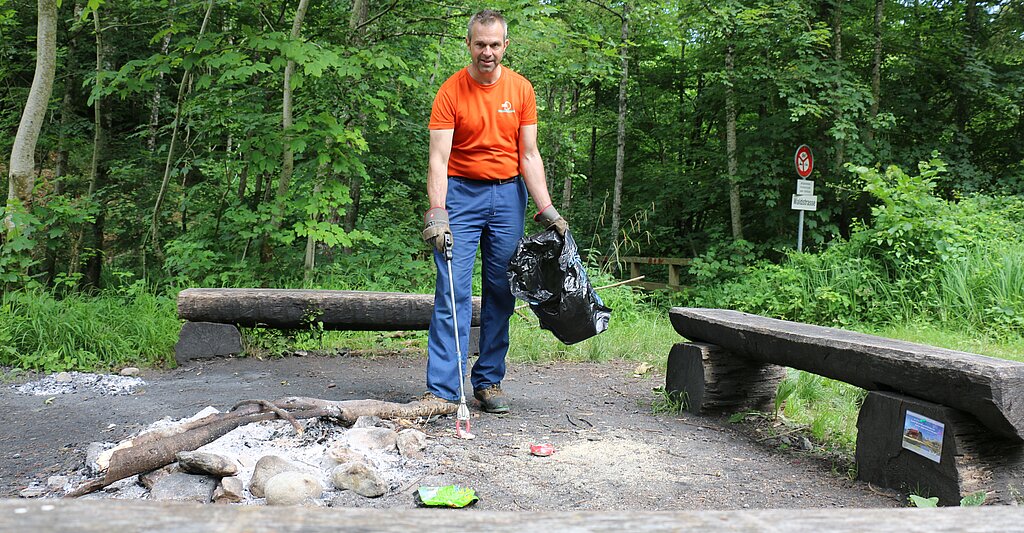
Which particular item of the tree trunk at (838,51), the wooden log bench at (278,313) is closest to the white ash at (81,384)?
the wooden log bench at (278,313)

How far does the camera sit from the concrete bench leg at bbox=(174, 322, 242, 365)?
6.20 meters

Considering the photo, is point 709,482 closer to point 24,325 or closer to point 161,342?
point 161,342

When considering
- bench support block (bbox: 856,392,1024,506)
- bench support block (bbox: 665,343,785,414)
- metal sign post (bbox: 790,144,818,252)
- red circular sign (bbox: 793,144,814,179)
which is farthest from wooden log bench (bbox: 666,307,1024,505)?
red circular sign (bbox: 793,144,814,179)

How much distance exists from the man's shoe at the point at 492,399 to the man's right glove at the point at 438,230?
93 cm

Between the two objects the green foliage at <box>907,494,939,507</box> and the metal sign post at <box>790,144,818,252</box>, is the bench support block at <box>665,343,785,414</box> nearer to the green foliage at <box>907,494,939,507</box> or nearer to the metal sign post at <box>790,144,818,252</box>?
the green foliage at <box>907,494,939,507</box>

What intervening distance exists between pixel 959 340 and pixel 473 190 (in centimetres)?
526

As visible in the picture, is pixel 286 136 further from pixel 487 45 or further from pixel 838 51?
pixel 838 51

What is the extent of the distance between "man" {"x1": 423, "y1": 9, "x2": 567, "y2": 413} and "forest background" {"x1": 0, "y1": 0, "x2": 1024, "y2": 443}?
2475 mm

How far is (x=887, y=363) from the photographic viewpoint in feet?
9.96

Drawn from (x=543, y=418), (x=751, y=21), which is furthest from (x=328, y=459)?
(x=751, y=21)

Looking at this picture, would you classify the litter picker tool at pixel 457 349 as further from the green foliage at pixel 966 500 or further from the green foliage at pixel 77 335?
the green foliage at pixel 77 335

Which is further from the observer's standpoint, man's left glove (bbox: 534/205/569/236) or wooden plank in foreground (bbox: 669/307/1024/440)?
man's left glove (bbox: 534/205/569/236)

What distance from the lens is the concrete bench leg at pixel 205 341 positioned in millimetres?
6195

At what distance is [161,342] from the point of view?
20.8 ft
